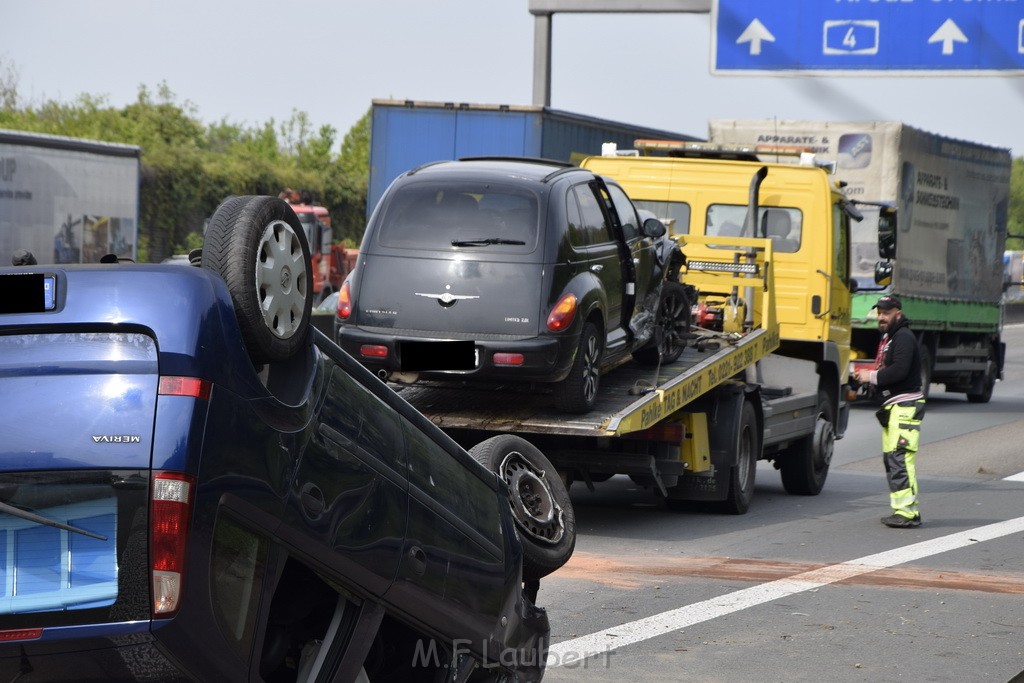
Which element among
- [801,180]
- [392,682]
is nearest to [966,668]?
[392,682]

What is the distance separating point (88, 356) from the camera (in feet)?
10.2

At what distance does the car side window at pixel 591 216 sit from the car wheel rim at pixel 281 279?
6728mm

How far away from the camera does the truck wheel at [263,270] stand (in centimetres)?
340

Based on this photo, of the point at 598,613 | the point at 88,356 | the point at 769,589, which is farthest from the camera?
the point at 769,589

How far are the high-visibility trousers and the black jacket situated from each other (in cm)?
13

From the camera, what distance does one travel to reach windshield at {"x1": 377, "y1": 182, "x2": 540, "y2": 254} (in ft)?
32.2

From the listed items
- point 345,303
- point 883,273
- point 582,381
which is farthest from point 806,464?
point 345,303

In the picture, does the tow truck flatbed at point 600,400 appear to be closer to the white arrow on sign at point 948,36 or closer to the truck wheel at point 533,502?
the truck wheel at point 533,502

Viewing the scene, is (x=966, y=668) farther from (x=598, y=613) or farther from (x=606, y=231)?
(x=606, y=231)

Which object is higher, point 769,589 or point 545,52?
point 545,52

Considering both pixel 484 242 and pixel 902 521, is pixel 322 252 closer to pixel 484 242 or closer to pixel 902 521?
pixel 902 521

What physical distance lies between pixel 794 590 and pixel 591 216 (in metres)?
3.26

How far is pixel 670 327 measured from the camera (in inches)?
456

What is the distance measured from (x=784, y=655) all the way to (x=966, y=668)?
0.80 meters
